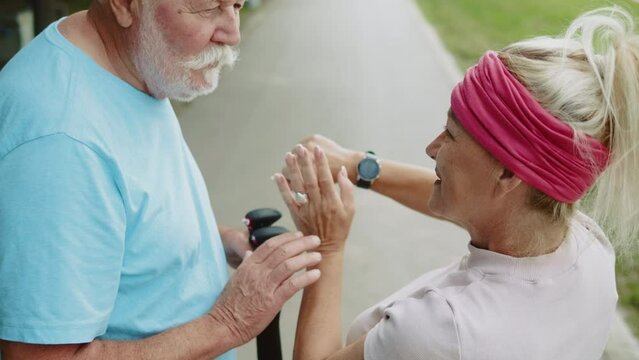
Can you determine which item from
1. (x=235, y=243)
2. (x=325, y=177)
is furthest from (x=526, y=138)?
(x=235, y=243)

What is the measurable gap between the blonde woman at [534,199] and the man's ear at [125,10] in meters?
0.78

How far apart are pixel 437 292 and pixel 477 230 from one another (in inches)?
8.7

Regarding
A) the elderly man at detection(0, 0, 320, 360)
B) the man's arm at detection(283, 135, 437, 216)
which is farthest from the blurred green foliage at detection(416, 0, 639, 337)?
the elderly man at detection(0, 0, 320, 360)

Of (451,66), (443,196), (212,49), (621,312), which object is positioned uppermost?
(212,49)

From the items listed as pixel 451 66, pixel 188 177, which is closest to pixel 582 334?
pixel 188 177

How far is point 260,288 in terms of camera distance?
1898 mm

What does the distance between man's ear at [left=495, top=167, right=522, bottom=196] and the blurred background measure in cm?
66

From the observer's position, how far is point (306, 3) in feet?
43.8

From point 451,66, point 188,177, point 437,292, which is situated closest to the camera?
point 437,292

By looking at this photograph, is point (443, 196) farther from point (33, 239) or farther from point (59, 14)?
point (59, 14)

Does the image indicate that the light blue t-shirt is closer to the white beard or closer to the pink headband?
the white beard

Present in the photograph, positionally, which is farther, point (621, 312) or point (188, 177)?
point (621, 312)

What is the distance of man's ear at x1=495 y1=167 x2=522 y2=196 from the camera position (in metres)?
1.65

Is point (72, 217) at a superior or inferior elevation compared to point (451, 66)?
superior
